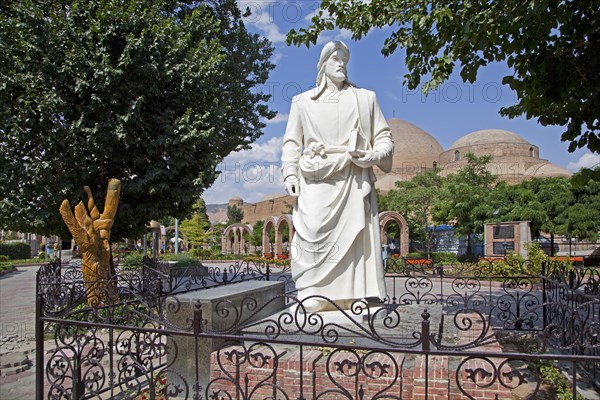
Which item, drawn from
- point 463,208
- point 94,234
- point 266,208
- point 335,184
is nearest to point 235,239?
point 266,208

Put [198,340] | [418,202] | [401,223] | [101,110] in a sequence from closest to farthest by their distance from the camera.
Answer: [198,340], [101,110], [401,223], [418,202]

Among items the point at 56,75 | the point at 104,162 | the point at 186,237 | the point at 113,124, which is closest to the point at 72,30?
the point at 56,75

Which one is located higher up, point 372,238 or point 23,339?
point 372,238

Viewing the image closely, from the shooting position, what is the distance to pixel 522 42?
488 cm

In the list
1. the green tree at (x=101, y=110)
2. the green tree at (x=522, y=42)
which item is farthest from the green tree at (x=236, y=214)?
the green tree at (x=522, y=42)

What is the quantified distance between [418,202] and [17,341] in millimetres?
27112

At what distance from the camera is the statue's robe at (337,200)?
4973 millimetres

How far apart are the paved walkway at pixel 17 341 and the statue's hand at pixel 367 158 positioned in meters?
4.33

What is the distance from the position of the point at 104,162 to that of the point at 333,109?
23.8ft

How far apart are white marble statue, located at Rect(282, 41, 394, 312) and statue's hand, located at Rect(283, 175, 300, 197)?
1cm

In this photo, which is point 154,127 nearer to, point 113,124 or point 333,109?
point 113,124

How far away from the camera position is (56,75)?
30.2ft

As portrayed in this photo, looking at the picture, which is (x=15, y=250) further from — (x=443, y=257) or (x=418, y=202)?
(x=443, y=257)

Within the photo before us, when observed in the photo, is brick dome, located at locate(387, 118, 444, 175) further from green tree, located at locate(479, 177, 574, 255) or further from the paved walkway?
the paved walkway
